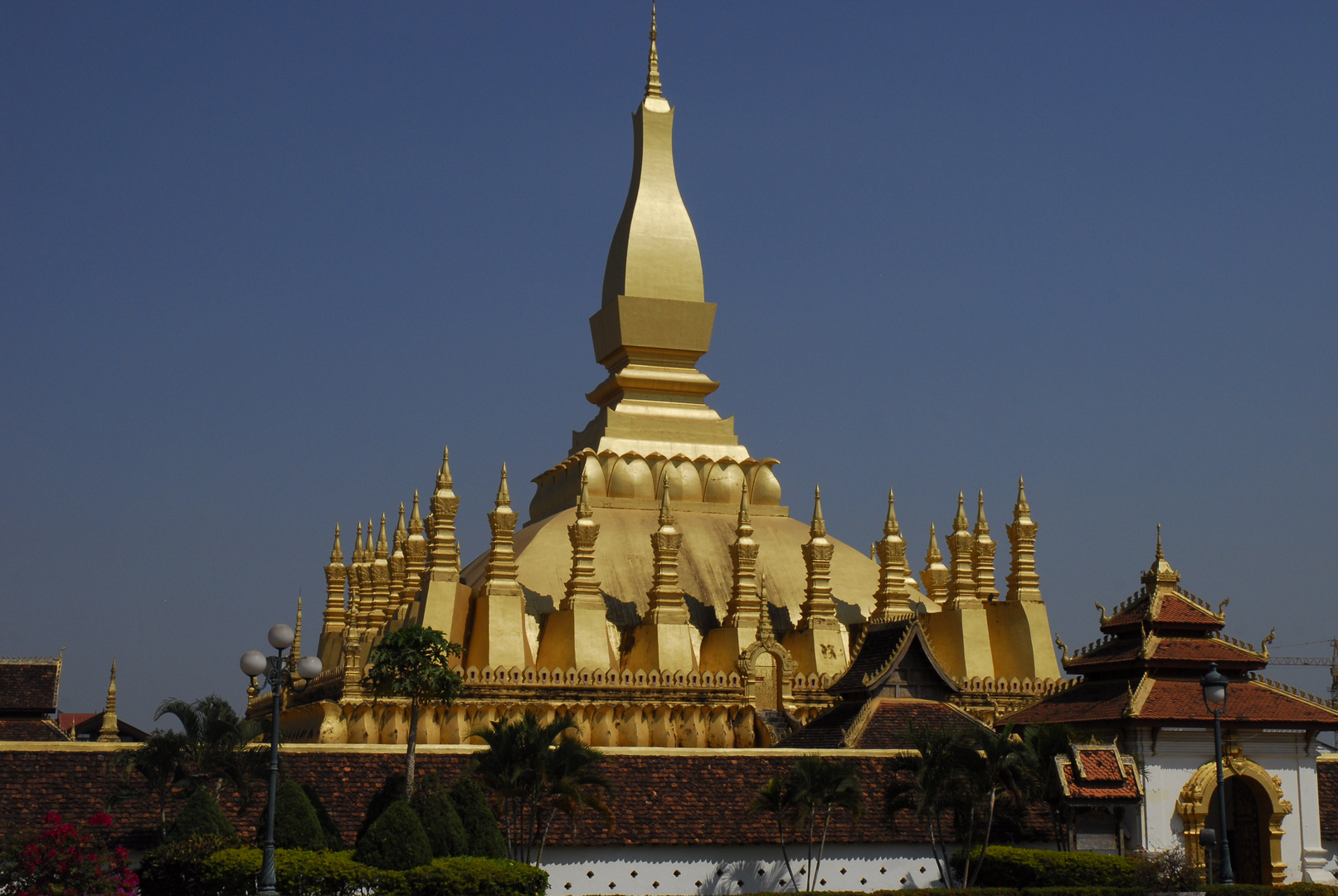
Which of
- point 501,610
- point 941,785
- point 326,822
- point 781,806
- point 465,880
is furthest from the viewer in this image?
point 501,610

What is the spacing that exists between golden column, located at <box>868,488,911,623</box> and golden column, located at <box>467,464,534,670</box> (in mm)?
8092

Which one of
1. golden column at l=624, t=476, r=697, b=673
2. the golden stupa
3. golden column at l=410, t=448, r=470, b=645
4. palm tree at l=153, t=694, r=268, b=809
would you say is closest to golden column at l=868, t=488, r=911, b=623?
the golden stupa

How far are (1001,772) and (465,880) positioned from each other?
8211 mm

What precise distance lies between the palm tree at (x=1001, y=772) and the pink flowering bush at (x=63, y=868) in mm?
11479

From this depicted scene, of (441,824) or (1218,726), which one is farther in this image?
(1218,726)

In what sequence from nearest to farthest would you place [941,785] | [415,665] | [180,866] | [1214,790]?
[180,866] → [941,785] → [1214,790] → [415,665]

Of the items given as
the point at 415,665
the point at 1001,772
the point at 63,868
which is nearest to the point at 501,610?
the point at 415,665

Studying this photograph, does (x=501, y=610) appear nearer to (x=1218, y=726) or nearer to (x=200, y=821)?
(x=200, y=821)

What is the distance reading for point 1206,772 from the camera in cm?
2547

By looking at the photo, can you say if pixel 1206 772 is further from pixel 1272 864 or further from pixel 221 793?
pixel 221 793

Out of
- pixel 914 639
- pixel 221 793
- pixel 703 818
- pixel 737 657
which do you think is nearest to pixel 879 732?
pixel 914 639

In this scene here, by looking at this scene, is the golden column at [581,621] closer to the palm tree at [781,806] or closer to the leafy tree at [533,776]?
the palm tree at [781,806]

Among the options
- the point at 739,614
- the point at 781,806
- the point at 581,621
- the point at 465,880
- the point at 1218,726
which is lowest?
the point at 465,880

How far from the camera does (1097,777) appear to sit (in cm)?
2445
